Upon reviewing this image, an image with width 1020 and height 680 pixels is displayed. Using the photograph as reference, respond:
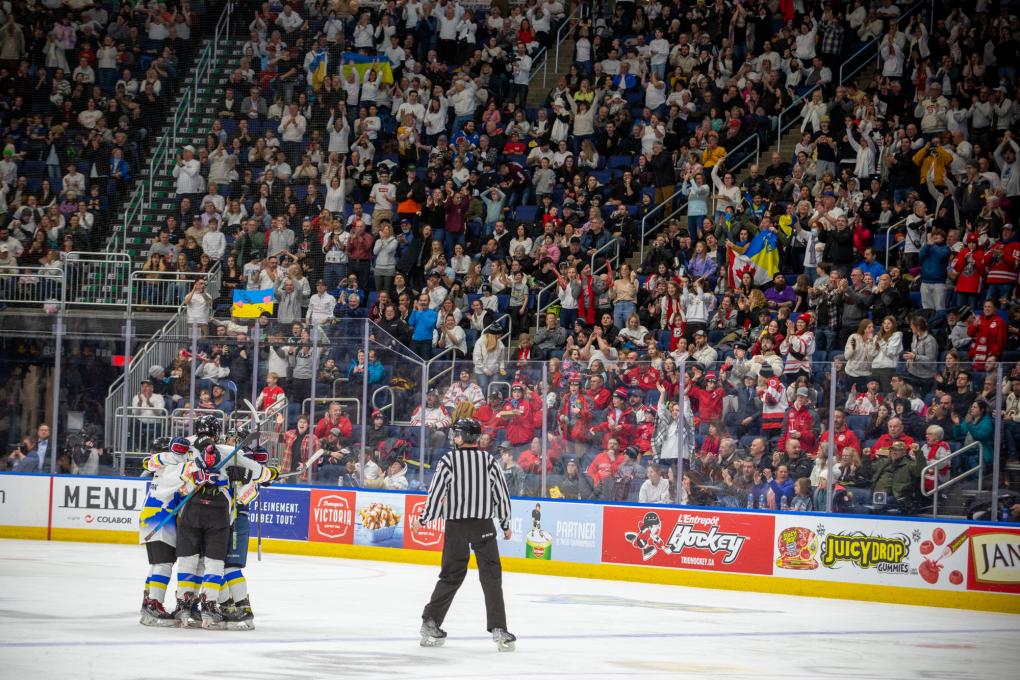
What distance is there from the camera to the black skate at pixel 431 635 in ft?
35.0

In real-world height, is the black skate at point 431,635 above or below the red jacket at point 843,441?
below

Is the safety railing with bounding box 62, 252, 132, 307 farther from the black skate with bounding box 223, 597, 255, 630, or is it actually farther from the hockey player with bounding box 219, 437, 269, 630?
the black skate with bounding box 223, 597, 255, 630

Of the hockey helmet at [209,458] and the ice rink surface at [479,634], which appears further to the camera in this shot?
the hockey helmet at [209,458]

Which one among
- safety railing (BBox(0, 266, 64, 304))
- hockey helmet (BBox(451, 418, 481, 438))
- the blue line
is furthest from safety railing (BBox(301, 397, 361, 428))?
hockey helmet (BBox(451, 418, 481, 438))

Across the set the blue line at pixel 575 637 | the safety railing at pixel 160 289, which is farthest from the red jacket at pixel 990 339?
the safety railing at pixel 160 289

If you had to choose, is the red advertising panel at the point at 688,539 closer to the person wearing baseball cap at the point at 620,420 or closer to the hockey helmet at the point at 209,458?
the person wearing baseball cap at the point at 620,420

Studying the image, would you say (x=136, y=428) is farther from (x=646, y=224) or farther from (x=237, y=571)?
(x=237, y=571)

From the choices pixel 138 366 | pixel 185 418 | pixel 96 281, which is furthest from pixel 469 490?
pixel 96 281

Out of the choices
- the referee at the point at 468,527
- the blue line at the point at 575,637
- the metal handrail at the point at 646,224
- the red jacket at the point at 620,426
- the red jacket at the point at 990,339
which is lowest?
the blue line at the point at 575,637

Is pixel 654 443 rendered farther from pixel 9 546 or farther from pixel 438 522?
pixel 9 546

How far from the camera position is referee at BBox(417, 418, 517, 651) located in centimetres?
1053

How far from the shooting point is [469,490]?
10648 millimetres

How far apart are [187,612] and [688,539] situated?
690 cm

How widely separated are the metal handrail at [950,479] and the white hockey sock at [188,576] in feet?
25.0
